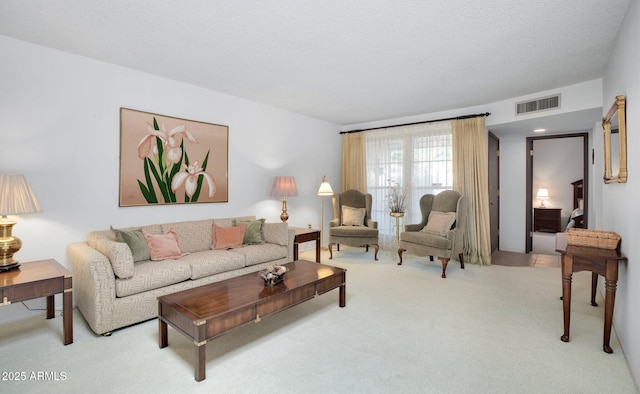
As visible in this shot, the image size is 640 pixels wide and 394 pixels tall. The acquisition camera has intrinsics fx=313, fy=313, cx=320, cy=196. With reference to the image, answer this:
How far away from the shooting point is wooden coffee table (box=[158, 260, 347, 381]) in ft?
6.48

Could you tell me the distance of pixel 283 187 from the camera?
15.6ft

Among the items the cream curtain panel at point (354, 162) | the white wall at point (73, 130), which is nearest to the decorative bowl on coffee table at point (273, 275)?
the white wall at point (73, 130)

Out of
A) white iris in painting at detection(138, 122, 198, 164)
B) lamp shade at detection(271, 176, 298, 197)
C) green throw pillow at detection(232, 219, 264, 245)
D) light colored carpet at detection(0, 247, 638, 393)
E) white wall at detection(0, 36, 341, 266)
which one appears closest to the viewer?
light colored carpet at detection(0, 247, 638, 393)

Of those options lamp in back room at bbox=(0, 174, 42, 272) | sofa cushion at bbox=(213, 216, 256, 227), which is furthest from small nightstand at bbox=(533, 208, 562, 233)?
lamp in back room at bbox=(0, 174, 42, 272)

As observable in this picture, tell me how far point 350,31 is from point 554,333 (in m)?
2.99

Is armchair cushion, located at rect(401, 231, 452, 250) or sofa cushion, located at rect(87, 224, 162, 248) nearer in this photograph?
sofa cushion, located at rect(87, 224, 162, 248)

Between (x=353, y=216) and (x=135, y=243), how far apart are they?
3433 mm

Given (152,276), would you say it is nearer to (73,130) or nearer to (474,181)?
(73,130)

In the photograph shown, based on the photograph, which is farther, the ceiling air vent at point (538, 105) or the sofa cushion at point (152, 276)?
the ceiling air vent at point (538, 105)

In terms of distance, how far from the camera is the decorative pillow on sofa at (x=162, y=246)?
3174 millimetres

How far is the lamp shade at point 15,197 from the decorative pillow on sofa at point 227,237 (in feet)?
5.69

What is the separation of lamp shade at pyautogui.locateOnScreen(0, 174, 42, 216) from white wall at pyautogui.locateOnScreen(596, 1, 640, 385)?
4.29 meters

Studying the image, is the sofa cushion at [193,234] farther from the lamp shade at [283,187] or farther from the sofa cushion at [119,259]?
the lamp shade at [283,187]

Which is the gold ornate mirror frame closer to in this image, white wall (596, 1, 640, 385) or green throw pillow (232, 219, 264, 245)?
white wall (596, 1, 640, 385)
